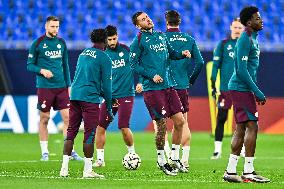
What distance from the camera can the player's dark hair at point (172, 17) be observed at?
44.9 feet

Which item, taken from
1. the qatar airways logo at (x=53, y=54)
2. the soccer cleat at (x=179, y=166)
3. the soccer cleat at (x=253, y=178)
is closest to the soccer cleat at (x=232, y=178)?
the soccer cleat at (x=253, y=178)

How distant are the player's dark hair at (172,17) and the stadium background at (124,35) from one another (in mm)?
9804

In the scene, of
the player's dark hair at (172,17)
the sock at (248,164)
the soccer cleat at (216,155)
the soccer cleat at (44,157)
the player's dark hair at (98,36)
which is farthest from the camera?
the soccer cleat at (216,155)

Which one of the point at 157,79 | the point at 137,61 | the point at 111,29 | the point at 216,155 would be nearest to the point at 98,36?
the point at 137,61

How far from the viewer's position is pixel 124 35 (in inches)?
1067

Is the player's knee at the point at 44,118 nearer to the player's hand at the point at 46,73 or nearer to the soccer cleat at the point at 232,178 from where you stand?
the player's hand at the point at 46,73

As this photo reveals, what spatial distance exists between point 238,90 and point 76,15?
1654cm

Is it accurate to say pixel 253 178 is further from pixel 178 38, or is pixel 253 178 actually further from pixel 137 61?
pixel 178 38

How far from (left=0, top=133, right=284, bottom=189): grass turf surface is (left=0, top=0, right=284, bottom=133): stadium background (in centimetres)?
138

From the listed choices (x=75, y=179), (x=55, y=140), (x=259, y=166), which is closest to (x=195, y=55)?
(x=259, y=166)

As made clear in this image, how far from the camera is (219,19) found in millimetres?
27859

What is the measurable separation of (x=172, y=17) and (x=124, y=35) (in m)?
13.5

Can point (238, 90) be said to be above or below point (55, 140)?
above

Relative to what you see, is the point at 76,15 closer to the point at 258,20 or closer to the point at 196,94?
the point at 196,94
